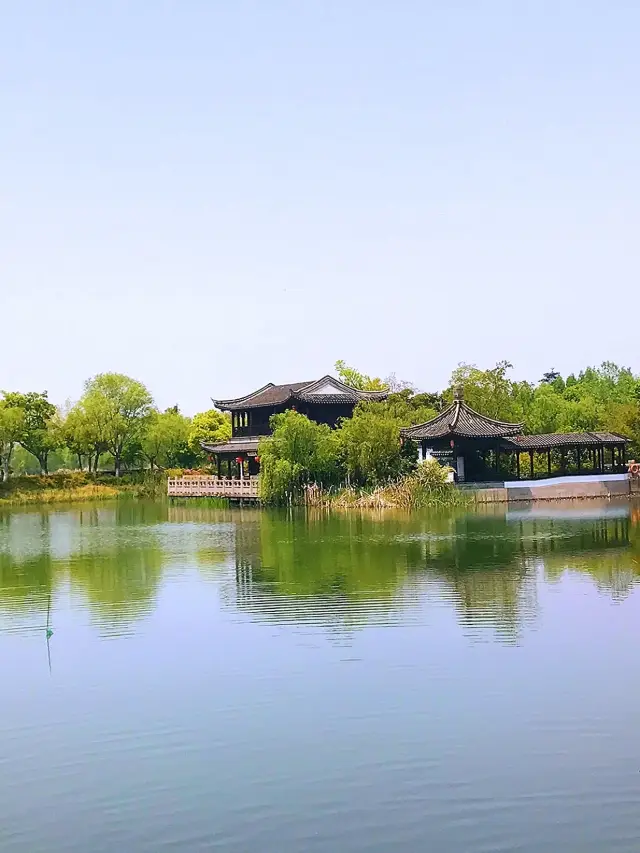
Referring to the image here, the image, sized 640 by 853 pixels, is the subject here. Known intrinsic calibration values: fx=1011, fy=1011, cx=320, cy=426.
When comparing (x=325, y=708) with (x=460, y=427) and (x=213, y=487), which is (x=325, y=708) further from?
(x=213, y=487)

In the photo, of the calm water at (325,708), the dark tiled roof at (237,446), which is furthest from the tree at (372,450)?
the calm water at (325,708)

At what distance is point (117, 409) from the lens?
49.4 meters

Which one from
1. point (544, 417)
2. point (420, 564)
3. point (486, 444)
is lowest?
point (420, 564)

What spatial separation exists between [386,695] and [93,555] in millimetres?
12800

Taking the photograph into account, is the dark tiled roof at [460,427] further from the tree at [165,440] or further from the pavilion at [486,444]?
the tree at [165,440]

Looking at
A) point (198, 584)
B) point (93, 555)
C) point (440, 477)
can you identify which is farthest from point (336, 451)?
point (198, 584)

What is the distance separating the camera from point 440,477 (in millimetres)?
32531

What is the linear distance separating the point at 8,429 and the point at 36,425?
8.81 ft

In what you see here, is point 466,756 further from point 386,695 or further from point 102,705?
point 102,705

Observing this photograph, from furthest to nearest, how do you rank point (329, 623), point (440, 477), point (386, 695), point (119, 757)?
point (440, 477)
point (329, 623)
point (386, 695)
point (119, 757)

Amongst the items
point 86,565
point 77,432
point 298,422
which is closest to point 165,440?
point 77,432

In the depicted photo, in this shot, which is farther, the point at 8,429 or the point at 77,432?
the point at 77,432

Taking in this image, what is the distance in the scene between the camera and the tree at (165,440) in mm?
50031

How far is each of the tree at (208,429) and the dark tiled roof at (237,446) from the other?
24.6 ft
